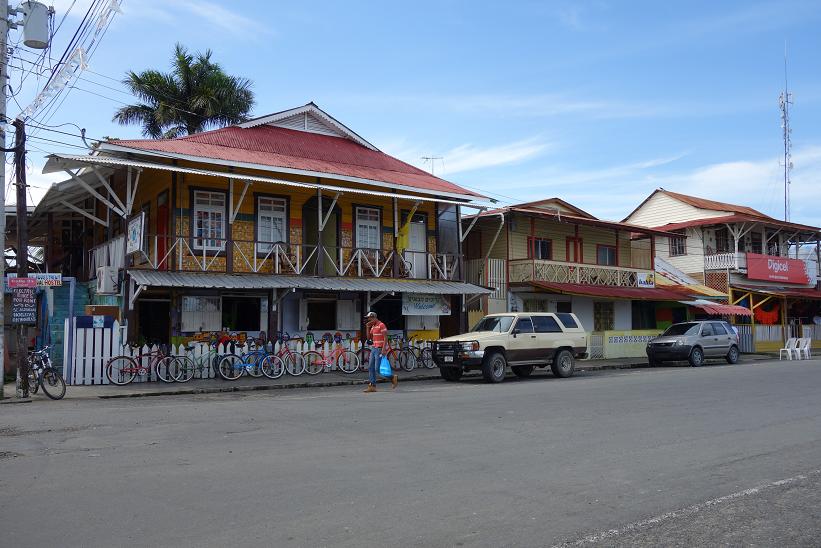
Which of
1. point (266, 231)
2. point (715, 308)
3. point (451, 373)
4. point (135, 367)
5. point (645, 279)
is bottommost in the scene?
point (451, 373)

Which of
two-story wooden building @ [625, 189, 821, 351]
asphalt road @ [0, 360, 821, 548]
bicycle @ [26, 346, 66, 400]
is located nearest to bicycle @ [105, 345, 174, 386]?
bicycle @ [26, 346, 66, 400]

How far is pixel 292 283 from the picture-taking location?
19.7 m

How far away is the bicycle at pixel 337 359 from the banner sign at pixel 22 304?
7.38 meters

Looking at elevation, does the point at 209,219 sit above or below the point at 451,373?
above

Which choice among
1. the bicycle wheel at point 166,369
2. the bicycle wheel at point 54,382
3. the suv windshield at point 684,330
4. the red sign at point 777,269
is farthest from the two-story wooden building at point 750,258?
the bicycle wheel at point 54,382

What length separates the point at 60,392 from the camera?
14594mm

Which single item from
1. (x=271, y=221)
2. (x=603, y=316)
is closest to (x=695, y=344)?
(x=603, y=316)

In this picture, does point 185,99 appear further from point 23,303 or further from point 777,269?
point 777,269

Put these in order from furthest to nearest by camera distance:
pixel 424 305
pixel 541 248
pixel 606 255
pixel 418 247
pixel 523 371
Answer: pixel 606 255 → pixel 541 248 → pixel 418 247 → pixel 424 305 → pixel 523 371

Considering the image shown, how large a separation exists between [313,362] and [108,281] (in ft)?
20.2

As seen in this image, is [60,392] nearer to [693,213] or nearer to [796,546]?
[796,546]

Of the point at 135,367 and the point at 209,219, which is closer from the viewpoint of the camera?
the point at 135,367

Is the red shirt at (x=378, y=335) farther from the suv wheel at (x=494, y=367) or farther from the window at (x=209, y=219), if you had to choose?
the window at (x=209, y=219)

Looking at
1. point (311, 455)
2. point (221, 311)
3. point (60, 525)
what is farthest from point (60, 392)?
point (60, 525)
